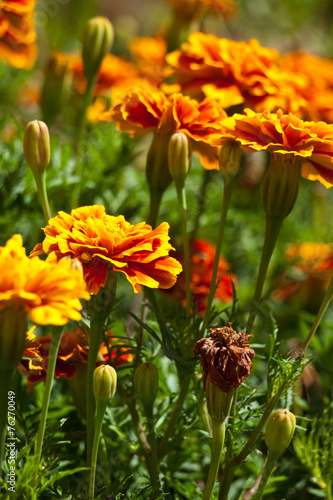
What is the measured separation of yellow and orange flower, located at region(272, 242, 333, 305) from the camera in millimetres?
1072

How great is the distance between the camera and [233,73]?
2.65 feet

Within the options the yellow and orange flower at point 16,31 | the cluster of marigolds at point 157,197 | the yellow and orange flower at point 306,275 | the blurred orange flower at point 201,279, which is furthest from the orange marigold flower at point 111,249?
the yellow and orange flower at point 306,275

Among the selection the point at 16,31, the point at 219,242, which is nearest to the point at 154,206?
the point at 219,242

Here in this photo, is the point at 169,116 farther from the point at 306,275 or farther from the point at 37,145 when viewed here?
the point at 306,275

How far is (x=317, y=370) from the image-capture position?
950 millimetres

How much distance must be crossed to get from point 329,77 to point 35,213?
1.78 ft

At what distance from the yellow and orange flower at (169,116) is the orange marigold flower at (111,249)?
0.15 m

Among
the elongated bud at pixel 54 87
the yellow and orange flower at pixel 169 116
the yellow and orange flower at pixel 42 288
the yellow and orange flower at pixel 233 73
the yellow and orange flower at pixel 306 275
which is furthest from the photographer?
the yellow and orange flower at pixel 306 275

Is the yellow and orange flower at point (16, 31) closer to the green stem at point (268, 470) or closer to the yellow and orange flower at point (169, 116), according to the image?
the yellow and orange flower at point (169, 116)

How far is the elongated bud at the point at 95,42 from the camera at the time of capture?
823 mm

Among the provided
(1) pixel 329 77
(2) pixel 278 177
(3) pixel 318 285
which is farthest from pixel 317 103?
(2) pixel 278 177

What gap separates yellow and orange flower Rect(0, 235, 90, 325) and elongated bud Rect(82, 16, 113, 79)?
45cm

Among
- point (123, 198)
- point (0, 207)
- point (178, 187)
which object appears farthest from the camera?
point (123, 198)

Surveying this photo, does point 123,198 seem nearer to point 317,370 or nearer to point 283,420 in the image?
point 317,370
